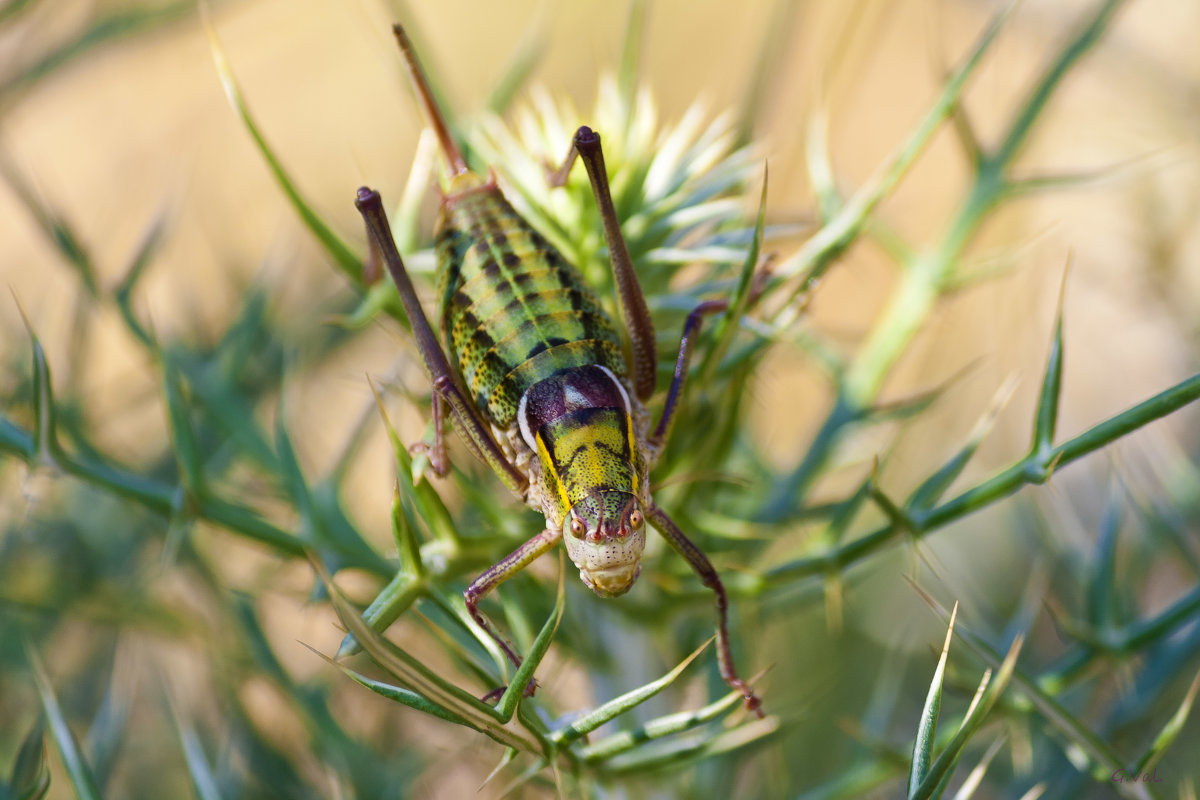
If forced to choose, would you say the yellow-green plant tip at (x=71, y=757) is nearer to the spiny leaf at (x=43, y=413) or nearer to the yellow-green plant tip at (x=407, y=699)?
the spiny leaf at (x=43, y=413)

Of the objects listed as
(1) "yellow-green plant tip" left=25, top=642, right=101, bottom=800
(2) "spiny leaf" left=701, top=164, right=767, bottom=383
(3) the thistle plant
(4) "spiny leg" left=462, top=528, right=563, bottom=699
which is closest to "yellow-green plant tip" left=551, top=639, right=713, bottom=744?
(3) the thistle plant

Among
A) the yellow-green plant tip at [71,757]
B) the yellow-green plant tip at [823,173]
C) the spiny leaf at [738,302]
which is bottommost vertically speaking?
the yellow-green plant tip at [71,757]

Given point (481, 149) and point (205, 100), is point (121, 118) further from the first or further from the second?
point (481, 149)

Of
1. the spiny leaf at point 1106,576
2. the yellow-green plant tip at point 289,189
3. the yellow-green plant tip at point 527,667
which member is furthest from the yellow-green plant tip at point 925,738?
the yellow-green plant tip at point 289,189

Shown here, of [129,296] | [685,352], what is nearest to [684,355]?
[685,352]

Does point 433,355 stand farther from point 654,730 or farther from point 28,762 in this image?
point 28,762

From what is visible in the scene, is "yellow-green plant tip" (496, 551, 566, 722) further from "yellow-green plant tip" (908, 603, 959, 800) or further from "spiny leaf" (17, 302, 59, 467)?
"spiny leaf" (17, 302, 59, 467)
